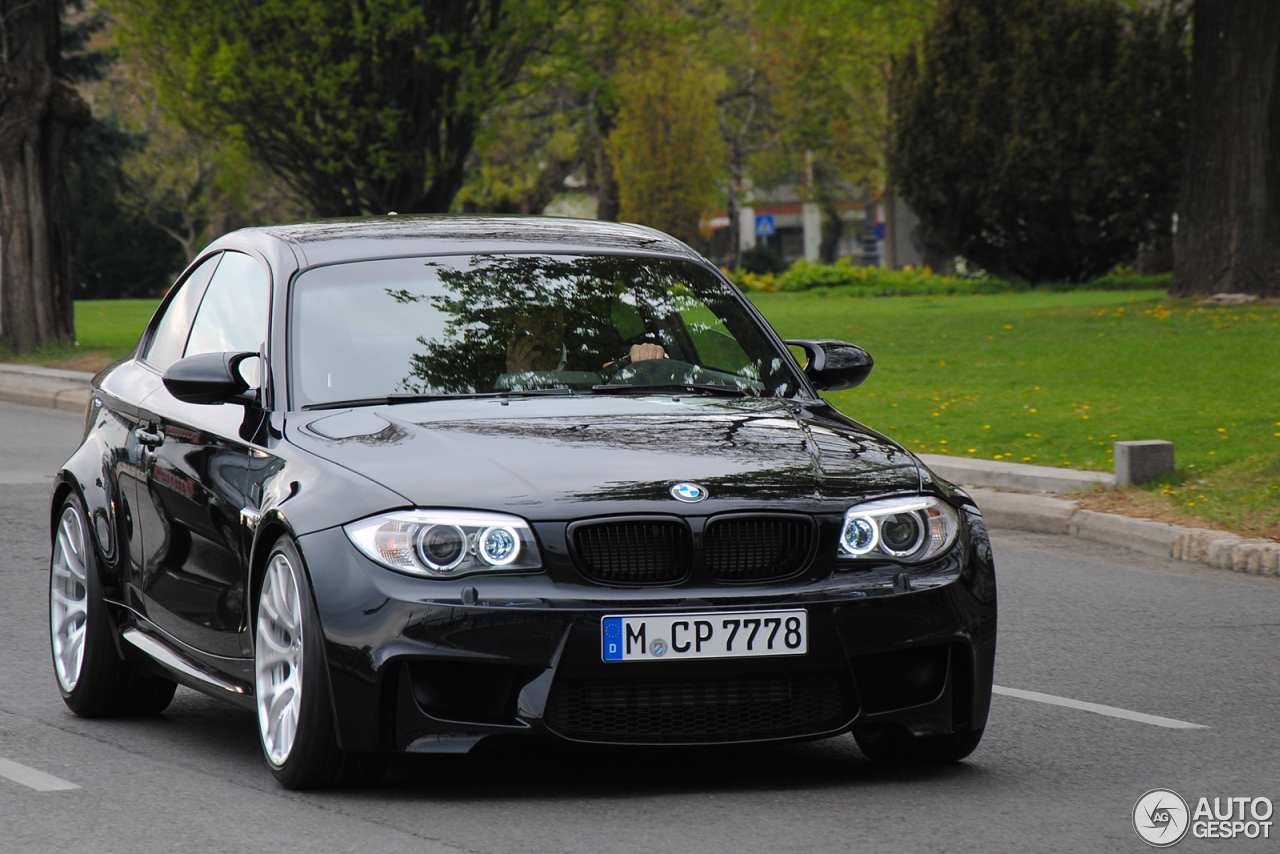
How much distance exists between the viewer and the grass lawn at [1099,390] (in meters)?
12.0

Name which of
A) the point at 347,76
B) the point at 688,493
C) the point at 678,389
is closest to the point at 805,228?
the point at 347,76

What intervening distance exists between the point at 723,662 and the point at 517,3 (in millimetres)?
26096

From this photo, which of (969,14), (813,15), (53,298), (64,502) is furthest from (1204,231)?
(64,502)

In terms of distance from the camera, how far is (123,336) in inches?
1175

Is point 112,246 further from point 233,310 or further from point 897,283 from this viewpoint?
point 233,310

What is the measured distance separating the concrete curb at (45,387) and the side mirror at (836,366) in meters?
14.6

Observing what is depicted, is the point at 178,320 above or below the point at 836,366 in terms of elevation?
above

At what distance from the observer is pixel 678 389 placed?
5.97 m

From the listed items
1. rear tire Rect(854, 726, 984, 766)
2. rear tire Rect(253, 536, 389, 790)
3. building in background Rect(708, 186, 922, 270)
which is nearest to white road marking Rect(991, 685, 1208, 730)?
rear tire Rect(854, 726, 984, 766)

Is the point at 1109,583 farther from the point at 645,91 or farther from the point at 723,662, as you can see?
the point at 645,91

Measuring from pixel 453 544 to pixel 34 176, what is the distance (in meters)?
22.6

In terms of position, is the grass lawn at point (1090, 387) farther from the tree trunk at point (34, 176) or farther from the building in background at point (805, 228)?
the building in background at point (805, 228)

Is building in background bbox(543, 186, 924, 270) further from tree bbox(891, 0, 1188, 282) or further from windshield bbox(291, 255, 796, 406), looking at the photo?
windshield bbox(291, 255, 796, 406)

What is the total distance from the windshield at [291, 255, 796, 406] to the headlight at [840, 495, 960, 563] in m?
1.01
